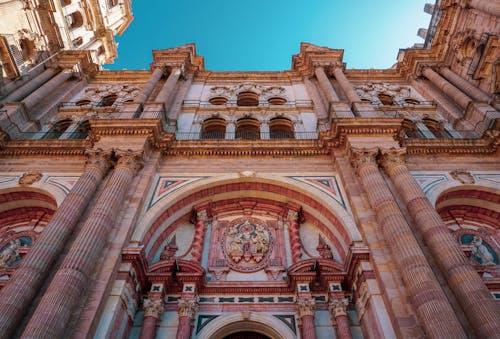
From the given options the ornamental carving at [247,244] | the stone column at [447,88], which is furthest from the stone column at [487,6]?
the ornamental carving at [247,244]

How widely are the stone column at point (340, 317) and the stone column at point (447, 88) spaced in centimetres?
1302

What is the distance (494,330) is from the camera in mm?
7516

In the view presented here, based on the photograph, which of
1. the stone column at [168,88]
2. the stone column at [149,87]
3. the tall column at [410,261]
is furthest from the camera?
the stone column at [168,88]

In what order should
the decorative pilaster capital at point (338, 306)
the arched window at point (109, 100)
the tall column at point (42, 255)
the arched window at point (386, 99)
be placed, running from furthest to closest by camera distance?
the arched window at point (109, 100) → the arched window at point (386, 99) → the decorative pilaster capital at point (338, 306) → the tall column at point (42, 255)

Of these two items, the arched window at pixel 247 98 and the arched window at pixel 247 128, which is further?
the arched window at pixel 247 98

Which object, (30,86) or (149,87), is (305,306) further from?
(30,86)

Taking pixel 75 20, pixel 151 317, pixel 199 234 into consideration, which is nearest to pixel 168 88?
pixel 199 234

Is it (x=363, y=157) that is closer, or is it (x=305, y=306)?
(x=305, y=306)

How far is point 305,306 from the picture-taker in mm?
10445

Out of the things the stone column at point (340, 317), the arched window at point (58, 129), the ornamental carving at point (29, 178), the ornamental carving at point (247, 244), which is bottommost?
the stone column at point (340, 317)

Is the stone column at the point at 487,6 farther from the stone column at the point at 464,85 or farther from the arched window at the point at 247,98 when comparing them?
the arched window at the point at 247,98

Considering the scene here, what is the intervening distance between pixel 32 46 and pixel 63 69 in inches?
94.9

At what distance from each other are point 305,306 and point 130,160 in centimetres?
806

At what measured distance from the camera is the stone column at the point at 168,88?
18.2 m
